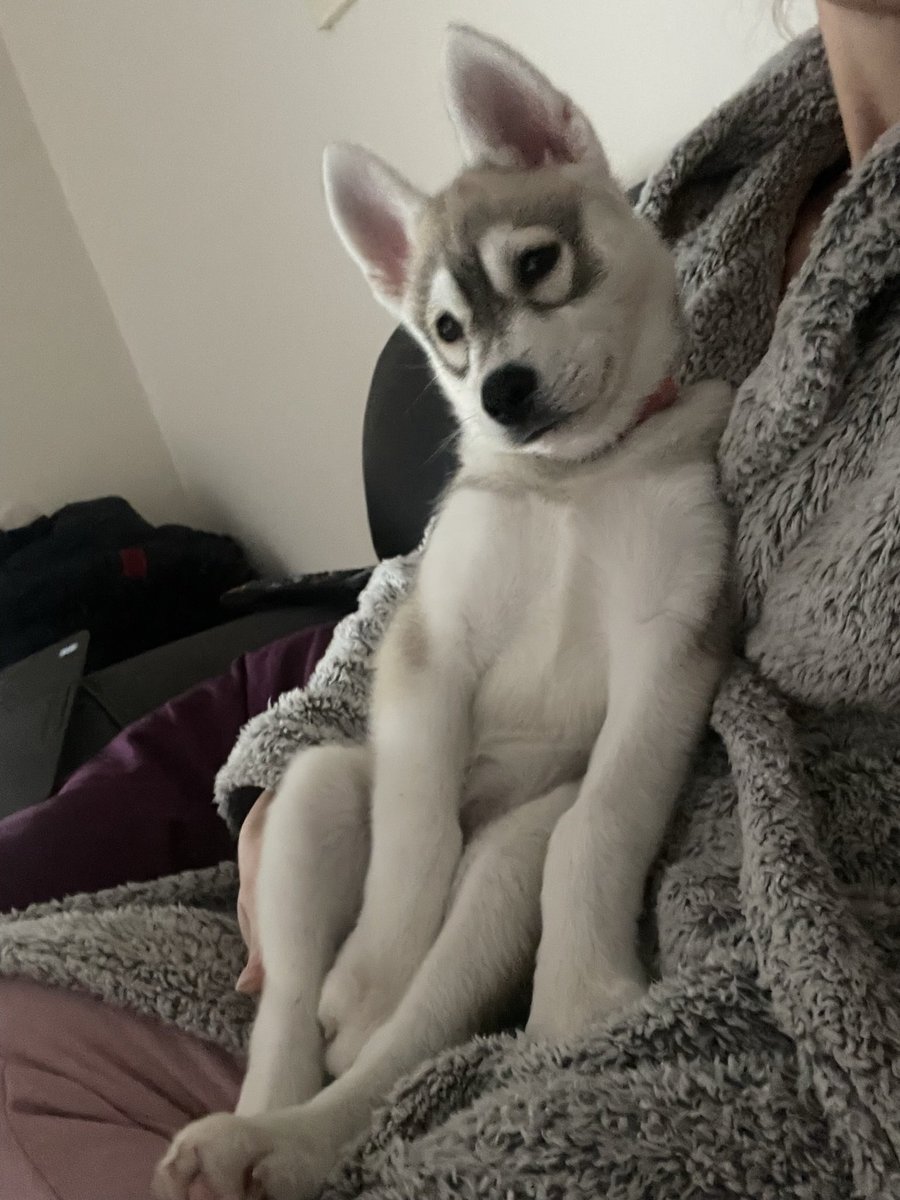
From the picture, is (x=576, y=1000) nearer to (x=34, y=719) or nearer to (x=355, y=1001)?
(x=355, y=1001)

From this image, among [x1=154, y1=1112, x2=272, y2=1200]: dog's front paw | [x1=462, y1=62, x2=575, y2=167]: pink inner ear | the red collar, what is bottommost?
[x1=154, y1=1112, x2=272, y2=1200]: dog's front paw

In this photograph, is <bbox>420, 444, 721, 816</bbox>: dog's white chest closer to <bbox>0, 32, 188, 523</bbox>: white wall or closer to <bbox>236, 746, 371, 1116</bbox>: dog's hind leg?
<bbox>236, 746, 371, 1116</bbox>: dog's hind leg

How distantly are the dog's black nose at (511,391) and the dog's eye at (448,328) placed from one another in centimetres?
17

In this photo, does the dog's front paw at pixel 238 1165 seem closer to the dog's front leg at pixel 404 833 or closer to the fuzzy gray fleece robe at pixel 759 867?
the fuzzy gray fleece robe at pixel 759 867

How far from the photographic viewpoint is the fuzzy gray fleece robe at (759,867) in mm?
659

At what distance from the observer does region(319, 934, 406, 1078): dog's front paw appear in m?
1.00

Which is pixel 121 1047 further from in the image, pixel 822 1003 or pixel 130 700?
pixel 130 700

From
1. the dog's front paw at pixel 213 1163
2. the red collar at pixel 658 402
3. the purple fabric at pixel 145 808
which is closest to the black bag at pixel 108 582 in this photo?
the purple fabric at pixel 145 808

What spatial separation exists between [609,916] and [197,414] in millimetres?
2872

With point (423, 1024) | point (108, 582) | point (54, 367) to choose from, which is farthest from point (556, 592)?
Result: point (54, 367)

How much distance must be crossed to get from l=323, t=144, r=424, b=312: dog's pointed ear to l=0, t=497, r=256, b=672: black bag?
5.62 feet

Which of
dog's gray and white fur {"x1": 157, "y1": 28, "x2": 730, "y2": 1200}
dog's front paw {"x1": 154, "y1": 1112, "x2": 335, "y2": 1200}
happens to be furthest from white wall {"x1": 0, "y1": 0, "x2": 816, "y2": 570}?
dog's front paw {"x1": 154, "y1": 1112, "x2": 335, "y2": 1200}

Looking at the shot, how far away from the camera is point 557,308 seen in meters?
1.17

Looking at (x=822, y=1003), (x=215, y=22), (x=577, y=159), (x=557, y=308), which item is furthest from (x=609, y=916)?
(x=215, y=22)
